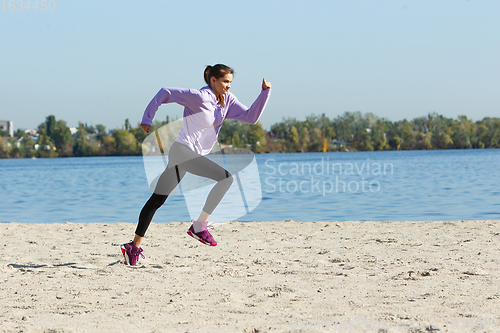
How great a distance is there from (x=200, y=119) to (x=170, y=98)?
14.5 inches

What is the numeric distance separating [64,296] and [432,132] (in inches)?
5423

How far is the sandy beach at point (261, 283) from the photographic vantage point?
3611 mm

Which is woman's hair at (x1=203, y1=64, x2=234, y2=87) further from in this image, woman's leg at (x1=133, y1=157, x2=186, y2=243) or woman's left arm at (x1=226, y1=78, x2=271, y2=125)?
woman's leg at (x1=133, y1=157, x2=186, y2=243)

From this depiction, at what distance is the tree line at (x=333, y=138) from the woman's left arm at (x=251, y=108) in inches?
4397

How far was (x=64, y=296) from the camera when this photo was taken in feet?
14.6

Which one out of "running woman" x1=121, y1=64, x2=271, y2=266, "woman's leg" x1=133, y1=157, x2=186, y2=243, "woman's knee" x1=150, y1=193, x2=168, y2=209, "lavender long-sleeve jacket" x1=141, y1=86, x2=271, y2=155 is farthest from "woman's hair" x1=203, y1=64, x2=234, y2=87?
"woman's knee" x1=150, y1=193, x2=168, y2=209

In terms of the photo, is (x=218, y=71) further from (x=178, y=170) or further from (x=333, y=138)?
(x=333, y=138)

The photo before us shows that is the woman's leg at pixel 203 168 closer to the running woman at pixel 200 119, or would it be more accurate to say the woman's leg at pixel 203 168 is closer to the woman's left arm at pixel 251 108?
the running woman at pixel 200 119

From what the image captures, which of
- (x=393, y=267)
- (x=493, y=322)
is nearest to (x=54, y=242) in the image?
(x=393, y=267)

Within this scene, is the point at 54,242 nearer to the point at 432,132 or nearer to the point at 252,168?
the point at 252,168

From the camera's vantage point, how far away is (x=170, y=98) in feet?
16.6

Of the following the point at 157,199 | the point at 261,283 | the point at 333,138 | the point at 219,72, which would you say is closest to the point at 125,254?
the point at 157,199

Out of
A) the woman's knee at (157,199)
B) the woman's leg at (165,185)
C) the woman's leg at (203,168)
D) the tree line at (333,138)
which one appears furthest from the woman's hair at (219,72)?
the tree line at (333,138)

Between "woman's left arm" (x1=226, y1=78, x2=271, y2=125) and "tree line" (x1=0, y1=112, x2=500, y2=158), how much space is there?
4397 inches
